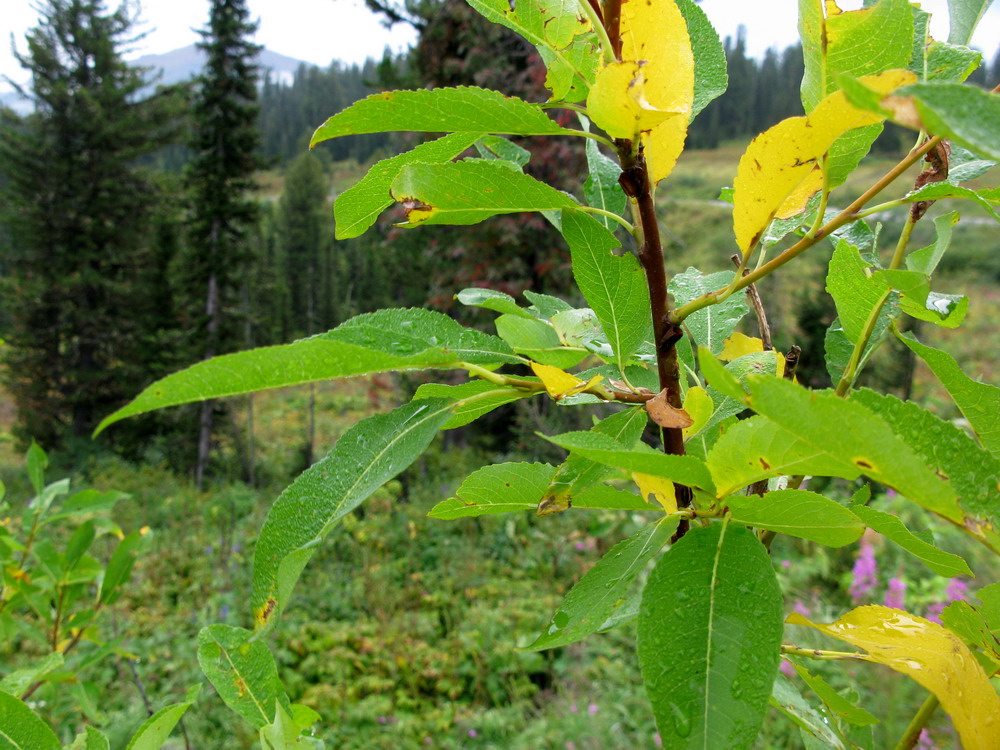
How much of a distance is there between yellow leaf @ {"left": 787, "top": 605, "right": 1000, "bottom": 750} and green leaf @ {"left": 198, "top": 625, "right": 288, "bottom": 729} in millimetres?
321

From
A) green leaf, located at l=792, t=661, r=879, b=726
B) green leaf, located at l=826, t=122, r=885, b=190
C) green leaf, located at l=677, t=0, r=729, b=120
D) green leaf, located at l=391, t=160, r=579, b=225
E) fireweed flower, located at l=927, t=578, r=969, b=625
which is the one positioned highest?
green leaf, located at l=677, t=0, r=729, b=120

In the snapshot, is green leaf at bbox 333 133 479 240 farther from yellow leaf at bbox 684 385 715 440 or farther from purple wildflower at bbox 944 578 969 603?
purple wildflower at bbox 944 578 969 603

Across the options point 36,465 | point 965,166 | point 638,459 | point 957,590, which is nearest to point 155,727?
point 638,459

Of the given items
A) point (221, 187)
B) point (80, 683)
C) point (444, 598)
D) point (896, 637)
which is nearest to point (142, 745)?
point (896, 637)

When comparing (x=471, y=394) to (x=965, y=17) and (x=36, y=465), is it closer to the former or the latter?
(x=965, y=17)

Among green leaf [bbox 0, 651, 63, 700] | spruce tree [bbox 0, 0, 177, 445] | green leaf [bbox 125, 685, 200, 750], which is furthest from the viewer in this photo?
spruce tree [bbox 0, 0, 177, 445]

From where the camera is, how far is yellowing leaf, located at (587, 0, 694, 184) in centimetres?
26

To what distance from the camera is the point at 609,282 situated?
32 centimetres

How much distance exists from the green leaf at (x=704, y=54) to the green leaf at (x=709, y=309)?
0.11 meters

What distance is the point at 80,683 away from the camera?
89 centimetres

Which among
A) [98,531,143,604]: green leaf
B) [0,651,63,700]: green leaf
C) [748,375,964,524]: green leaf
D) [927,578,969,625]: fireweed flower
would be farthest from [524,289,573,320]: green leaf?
[927,578,969,625]: fireweed flower

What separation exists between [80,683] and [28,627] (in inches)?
4.4

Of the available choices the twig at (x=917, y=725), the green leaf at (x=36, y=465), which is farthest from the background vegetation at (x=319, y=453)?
the twig at (x=917, y=725)

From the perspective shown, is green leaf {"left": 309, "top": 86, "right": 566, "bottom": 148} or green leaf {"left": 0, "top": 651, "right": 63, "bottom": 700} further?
green leaf {"left": 0, "top": 651, "right": 63, "bottom": 700}
